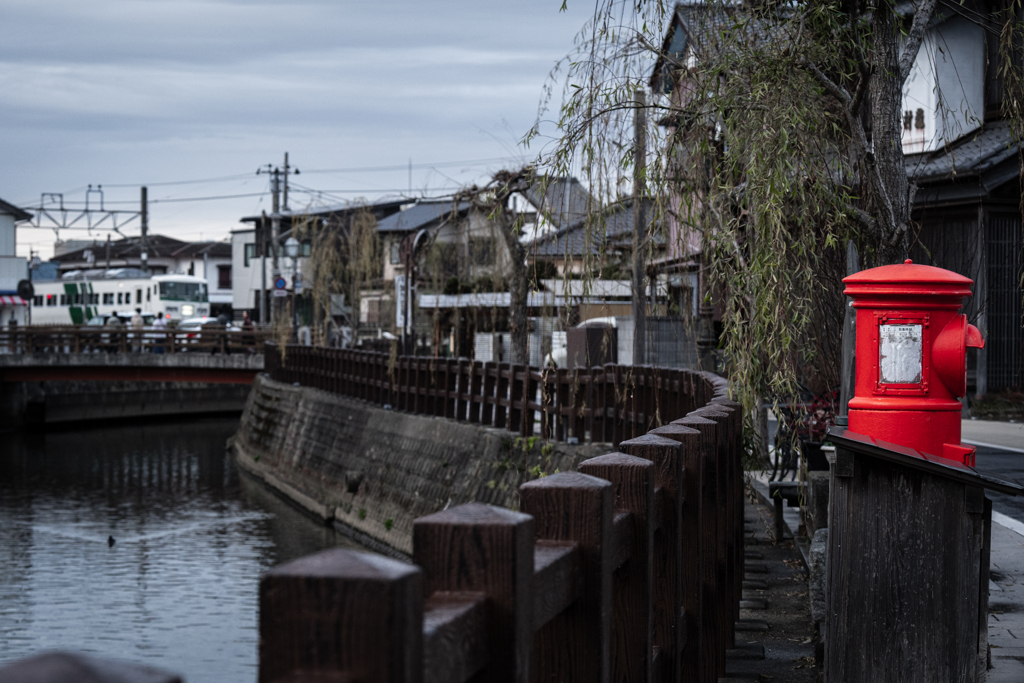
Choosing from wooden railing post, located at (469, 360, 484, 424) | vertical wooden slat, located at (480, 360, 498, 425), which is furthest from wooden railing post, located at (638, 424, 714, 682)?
wooden railing post, located at (469, 360, 484, 424)

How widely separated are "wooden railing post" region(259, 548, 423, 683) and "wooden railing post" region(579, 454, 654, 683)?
3.99 feet

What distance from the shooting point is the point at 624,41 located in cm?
695

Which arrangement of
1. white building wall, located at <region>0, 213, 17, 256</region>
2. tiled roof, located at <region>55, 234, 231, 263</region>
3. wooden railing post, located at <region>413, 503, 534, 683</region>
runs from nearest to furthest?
wooden railing post, located at <region>413, 503, 534, 683</region> < white building wall, located at <region>0, 213, 17, 256</region> < tiled roof, located at <region>55, 234, 231, 263</region>

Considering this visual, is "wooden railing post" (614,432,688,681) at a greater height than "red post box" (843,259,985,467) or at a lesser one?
lesser

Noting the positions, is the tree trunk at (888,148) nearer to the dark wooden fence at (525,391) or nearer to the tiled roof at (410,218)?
the dark wooden fence at (525,391)

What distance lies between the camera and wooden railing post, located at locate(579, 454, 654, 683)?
255 cm

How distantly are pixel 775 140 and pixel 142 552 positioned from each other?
1582cm

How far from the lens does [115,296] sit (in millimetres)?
55531

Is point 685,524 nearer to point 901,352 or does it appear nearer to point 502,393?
point 901,352

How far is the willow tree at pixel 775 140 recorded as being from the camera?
19.4 ft

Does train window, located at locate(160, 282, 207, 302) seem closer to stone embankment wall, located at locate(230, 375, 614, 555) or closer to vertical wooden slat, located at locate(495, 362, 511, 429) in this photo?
stone embankment wall, located at locate(230, 375, 614, 555)

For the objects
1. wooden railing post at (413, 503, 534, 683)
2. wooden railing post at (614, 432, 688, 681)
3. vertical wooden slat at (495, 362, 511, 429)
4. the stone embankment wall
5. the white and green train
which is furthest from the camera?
the white and green train

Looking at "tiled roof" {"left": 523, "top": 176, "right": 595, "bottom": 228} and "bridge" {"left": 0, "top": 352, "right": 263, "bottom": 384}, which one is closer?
"tiled roof" {"left": 523, "top": 176, "right": 595, "bottom": 228}

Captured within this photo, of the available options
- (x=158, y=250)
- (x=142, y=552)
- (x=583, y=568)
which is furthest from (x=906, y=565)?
(x=158, y=250)
